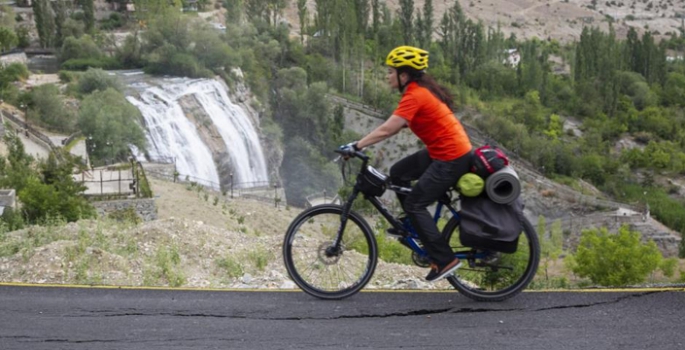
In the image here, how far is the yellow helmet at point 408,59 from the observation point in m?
5.78

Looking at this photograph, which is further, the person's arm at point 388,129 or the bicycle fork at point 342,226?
the bicycle fork at point 342,226

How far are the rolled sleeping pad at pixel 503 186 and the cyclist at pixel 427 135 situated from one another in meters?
0.21

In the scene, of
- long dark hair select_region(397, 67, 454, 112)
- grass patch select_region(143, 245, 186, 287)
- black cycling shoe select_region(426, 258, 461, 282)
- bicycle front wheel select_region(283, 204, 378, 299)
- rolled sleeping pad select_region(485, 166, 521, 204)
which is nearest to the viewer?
rolled sleeping pad select_region(485, 166, 521, 204)

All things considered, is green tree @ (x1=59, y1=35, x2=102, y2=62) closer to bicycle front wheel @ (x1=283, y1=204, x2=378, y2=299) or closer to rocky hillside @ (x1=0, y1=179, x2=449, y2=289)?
rocky hillside @ (x1=0, y1=179, x2=449, y2=289)

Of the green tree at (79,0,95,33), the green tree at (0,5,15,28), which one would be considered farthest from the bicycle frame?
the green tree at (0,5,15,28)

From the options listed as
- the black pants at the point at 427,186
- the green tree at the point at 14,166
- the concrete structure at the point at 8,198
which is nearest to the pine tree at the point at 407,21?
the green tree at the point at 14,166

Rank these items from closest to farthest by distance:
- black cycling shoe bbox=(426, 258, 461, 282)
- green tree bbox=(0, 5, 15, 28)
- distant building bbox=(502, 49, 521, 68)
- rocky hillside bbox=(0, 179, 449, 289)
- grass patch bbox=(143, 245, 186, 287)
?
1. black cycling shoe bbox=(426, 258, 461, 282)
2. rocky hillside bbox=(0, 179, 449, 289)
3. grass patch bbox=(143, 245, 186, 287)
4. green tree bbox=(0, 5, 15, 28)
5. distant building bbox=(502, 49, 521, 68)

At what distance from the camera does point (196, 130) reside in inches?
1640

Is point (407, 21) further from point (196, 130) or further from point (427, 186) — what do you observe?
point (427, 186)

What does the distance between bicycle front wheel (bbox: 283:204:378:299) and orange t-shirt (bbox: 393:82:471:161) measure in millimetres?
856

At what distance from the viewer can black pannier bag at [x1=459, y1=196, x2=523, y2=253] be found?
19.0 feet

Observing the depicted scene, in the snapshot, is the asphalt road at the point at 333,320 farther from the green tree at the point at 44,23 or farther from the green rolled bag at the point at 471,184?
the green tree at the point at 44,23

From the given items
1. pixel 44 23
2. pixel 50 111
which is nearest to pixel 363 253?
pixel 50 111

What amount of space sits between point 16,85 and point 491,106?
4068 cm
